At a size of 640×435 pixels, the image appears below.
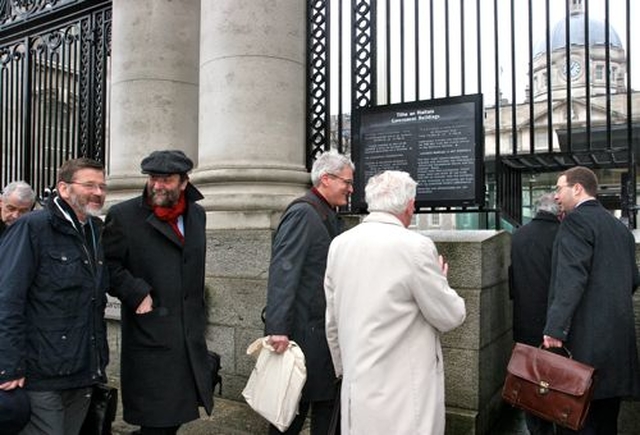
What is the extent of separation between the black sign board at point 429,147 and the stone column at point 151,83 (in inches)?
90.7

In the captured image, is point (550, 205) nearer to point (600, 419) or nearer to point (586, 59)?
point (586, 59)

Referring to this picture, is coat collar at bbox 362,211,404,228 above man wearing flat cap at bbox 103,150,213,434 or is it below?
above

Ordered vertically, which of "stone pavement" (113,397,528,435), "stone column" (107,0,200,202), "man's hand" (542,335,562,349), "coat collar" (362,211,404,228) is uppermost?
"stone column" (107,0,200,202)

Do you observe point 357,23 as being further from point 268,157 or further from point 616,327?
point 616,327

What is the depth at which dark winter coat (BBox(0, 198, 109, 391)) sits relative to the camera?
2.76 metres

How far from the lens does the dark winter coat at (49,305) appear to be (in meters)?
2.76

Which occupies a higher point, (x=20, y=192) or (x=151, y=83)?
(x=151, y=83)

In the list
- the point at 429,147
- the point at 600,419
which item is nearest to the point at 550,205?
the point at 429,147

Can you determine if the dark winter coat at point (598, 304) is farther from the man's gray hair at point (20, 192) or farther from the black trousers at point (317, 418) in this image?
the man's gray hair at point (20, 192)

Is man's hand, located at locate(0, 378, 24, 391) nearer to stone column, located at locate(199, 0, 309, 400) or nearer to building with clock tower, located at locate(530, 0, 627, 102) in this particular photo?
stone column, located at locate(199, 0, 309, 400)

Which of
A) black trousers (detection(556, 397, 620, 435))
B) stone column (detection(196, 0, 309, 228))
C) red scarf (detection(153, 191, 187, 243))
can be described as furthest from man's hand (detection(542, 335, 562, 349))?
stone column (detection(196, 0, 309, 228))

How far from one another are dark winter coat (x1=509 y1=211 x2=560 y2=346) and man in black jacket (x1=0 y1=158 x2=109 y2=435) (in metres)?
2.86

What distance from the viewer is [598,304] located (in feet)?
11.4

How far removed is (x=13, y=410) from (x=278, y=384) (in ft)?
4.20
